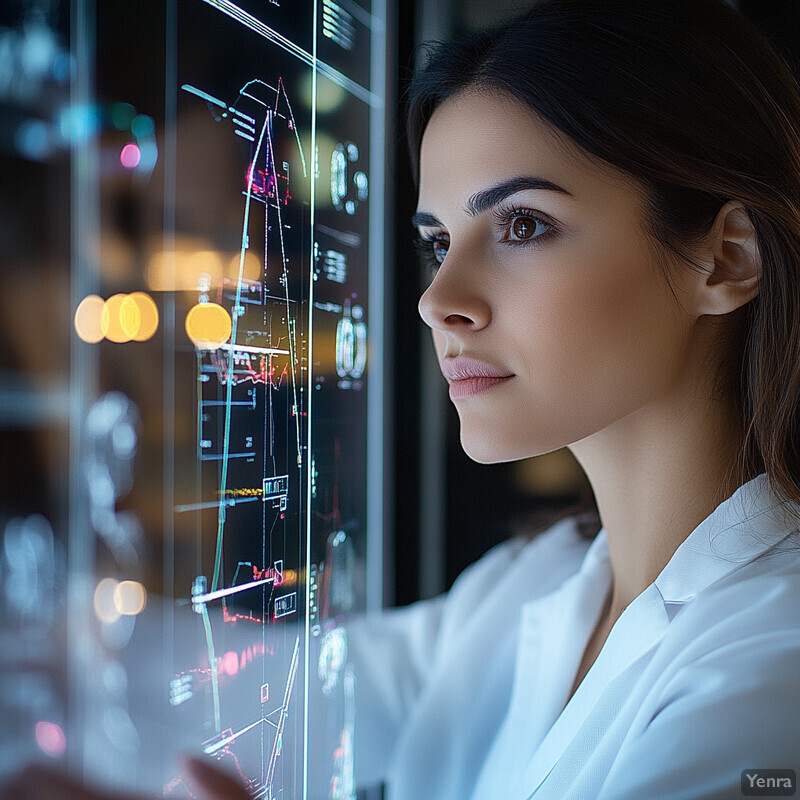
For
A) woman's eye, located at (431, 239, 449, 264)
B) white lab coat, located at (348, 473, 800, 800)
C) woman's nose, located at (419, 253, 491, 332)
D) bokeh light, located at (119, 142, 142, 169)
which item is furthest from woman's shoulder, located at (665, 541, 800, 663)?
bokeh light, located at (119, 142, 142, 169)

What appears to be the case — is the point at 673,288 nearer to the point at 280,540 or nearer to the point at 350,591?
the point at 280,540

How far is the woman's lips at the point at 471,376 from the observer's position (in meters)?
0.74

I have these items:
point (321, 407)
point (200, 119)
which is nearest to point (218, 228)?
point (200, 119)

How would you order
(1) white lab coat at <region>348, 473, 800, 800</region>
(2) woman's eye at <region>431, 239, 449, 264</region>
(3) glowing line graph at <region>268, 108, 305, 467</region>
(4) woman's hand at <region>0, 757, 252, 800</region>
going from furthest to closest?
(2) woman's eye at <region>431, 239, 449, 264</region>
(3) glowing line graph at <region>268, 108, 305, 467</region>
(1) white lab coat at <region>348, 473, 800, 800</region>
(4) woman's hand at <region>0, 757, 252, 800</region>

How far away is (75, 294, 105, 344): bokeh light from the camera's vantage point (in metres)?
0.77

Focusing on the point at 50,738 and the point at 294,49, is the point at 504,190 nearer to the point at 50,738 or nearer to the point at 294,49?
the point at 294,49

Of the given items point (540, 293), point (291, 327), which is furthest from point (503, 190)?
point (291, 327)

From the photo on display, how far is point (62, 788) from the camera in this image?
471 mm

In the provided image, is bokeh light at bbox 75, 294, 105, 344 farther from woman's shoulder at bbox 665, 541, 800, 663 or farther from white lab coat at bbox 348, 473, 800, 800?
woman's shoulder at bbox 665, 541, 800, 663

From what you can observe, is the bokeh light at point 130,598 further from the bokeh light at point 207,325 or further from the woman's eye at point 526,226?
the woman's eye at point 526,226

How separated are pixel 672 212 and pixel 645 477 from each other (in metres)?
0.29

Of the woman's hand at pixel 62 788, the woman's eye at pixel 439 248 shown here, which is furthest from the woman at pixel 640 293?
the woman's hand at pixel 62 788

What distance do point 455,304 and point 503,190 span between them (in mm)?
123

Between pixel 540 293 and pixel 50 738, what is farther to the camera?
pixel 540 293
